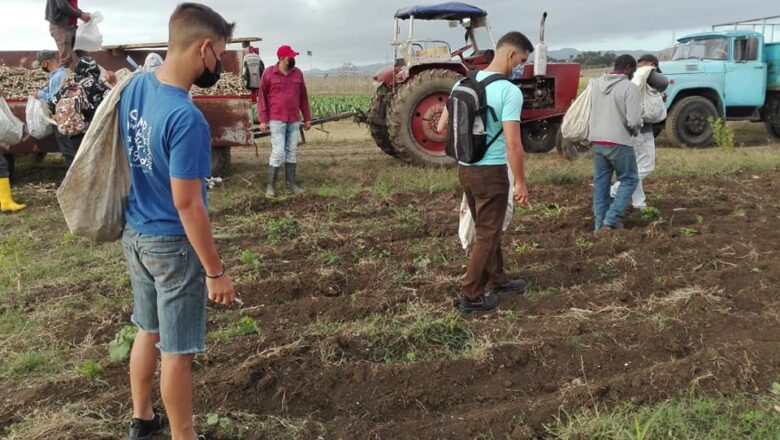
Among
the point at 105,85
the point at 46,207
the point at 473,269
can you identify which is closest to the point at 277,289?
the point at 473,269

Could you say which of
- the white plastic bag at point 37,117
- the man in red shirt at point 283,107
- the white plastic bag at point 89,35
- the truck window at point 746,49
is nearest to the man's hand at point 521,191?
the man in red shirt at point 283,107

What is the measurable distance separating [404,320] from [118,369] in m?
1.64

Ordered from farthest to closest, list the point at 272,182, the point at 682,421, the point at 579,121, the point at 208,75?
the point at 272,182, the point at 579,121, the point at 682,421, the point at 208,75

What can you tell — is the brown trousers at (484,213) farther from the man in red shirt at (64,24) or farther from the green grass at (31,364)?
the man in red shirt at (64,24)

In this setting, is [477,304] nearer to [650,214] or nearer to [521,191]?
[521,191]

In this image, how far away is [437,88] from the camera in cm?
900

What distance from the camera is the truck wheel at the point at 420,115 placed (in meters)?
8.97

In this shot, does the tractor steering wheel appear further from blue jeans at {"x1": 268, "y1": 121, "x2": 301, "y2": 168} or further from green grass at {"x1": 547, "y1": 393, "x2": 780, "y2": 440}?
green grass at {"x1": 547, "y1": 393, "x2": 780, "y2": 440}

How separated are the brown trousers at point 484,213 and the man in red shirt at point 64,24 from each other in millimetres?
5258

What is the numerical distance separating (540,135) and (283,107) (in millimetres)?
5026

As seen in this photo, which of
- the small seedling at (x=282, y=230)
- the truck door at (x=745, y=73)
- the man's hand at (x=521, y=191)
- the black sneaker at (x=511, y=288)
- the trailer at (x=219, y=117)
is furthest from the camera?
the truck door at (x=745, y=73)

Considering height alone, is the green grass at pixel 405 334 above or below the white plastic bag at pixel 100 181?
below

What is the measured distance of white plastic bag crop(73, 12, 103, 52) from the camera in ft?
22.2

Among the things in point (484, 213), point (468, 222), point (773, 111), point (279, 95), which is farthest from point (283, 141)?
point (773, 111)
